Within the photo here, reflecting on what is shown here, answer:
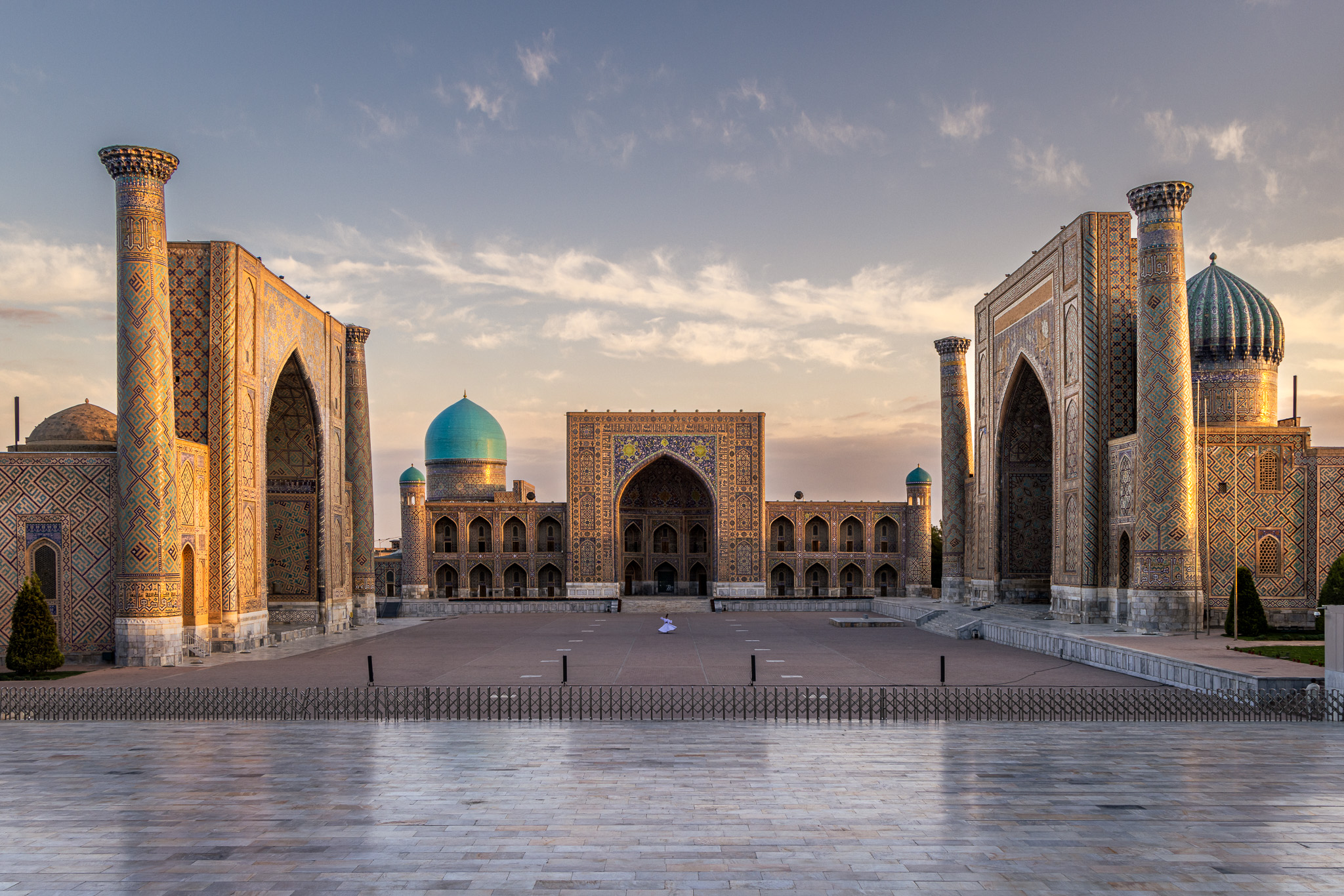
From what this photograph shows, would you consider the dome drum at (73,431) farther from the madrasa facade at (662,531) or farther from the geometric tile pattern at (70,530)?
the madrasa facade at (662,531)

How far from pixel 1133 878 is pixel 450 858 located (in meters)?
3.97

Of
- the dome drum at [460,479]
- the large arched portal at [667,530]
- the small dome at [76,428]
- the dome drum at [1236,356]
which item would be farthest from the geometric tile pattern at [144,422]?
the dome drum at [460,479]

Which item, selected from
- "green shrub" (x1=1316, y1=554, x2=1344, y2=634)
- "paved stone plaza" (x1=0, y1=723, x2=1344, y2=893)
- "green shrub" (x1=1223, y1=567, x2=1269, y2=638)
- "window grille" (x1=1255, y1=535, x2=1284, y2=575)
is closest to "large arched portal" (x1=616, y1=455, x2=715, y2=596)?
"window grille" (x1=1255, y1=535, x2=1284, y2=575)

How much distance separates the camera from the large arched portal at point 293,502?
81.1ft

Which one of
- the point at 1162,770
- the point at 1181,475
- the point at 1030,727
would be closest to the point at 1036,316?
the point at 1181,475

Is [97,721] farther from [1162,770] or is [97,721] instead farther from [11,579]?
[1162,770]

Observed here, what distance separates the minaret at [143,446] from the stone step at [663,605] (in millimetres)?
19379

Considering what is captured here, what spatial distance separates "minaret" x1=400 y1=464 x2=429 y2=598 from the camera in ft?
141

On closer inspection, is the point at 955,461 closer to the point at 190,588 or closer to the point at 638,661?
the point at 638,661

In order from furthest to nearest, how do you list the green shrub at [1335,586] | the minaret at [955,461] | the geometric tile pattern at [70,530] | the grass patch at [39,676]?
the minaret at [955,461] → the green shrub at [1335,586] → the geometric tile pattern at [70,530] → the grass patch at [39,676]

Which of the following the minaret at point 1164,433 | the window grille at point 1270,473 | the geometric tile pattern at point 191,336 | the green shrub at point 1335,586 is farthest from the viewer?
the window grille at point 1270,473

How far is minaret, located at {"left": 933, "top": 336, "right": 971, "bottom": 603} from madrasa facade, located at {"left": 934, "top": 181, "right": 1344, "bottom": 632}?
3192mm

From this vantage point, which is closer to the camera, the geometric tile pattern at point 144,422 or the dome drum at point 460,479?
the geometric tile pattern at point 144,422

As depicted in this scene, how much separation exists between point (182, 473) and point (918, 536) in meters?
33.2
